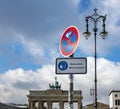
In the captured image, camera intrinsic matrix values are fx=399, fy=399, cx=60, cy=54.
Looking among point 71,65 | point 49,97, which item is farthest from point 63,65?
point 49,97

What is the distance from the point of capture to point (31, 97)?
15488 cm

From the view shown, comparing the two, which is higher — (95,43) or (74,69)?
(95,43)

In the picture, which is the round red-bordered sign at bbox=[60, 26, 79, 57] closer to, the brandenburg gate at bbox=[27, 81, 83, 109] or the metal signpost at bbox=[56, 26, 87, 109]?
the metal signpost at bbox=[56, 26, 87, 109]

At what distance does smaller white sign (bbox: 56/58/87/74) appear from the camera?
1584 cm

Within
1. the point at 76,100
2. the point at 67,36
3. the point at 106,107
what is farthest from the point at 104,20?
the point at 106,107

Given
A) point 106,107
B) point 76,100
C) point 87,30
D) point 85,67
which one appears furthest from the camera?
point 106,107

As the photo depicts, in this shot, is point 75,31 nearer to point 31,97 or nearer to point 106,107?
point 31,97

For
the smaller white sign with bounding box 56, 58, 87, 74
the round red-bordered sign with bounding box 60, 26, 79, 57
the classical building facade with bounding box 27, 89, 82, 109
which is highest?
the classical building facade with bounding box 27, 89, 82, 109

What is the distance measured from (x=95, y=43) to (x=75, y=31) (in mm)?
16028

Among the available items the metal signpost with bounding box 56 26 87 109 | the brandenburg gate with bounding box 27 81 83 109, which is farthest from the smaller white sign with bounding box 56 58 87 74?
the brandenburg gate with bounding box 27 81 83 109

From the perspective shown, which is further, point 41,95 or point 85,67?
point 41,95

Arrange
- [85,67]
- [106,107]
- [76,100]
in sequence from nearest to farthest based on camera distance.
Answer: [85,67], [76,100], [106,107]

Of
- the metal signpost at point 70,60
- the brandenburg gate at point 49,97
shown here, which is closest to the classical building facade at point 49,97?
the brandenburg gate at point 49,97

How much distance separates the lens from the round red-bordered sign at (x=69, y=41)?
51.8 ft
